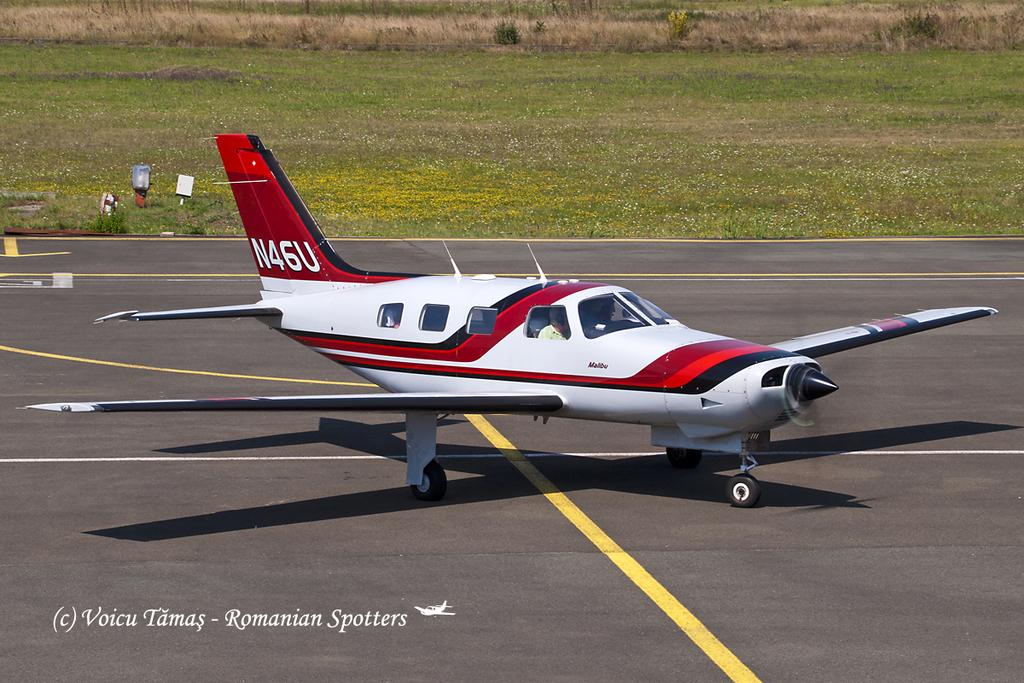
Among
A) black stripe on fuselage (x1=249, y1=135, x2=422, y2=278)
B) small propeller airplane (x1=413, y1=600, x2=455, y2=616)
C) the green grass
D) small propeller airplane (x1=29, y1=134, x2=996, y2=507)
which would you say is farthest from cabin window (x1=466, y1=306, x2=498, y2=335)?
the green grass

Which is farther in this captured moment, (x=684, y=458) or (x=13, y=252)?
(x=13, y=252)

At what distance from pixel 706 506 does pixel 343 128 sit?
5612 centimetres

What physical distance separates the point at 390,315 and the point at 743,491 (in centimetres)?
563

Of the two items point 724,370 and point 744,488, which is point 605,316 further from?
point 744,488

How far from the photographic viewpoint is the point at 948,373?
27.1m

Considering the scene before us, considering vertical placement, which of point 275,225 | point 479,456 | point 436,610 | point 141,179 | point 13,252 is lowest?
point 13,252

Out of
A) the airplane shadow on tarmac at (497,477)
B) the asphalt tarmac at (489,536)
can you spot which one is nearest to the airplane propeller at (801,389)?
the asphalt tarmac at (489,536)

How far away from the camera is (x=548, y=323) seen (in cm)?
1877

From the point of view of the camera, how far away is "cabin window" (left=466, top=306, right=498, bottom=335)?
1923 centimetres

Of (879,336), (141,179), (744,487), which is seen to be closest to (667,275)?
(879,336)

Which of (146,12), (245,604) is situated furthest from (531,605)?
(146,12)

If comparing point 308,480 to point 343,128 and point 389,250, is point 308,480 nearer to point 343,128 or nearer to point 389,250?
point 389,250

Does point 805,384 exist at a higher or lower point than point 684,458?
higher

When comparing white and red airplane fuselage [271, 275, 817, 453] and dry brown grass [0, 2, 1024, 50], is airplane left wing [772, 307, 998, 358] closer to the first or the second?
white and red airplane fuselage [271, 275, 817, 453]
